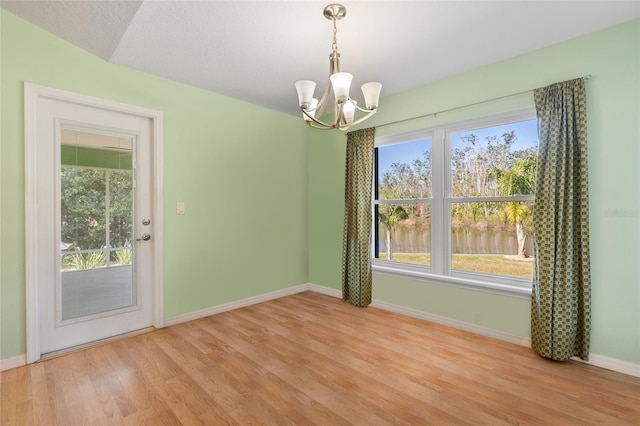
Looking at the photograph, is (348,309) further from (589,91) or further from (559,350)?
(589,91)

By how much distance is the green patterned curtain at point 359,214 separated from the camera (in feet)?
11.9

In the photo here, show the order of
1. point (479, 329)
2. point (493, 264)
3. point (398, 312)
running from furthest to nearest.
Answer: point (398, 312)
point (493, 264)
point (479, 329)

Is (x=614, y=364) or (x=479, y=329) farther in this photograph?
(x=479, y=329)

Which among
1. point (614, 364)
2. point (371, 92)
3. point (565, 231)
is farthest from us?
point (565, 231)

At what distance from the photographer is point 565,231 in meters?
2.32

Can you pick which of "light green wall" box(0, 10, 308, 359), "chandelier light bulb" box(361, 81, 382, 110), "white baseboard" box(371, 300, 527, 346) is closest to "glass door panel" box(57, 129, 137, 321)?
"light green wall" box(0, 10, 308, 359)

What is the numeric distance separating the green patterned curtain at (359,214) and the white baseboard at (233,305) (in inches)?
34.4

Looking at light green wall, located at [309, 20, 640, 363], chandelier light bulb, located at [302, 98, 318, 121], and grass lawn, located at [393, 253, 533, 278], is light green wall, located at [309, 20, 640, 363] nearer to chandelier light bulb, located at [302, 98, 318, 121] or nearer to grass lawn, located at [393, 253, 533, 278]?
grass lawn, located at [393, 253, 533, 278]

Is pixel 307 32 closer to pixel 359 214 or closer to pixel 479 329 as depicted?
pixel 359 214

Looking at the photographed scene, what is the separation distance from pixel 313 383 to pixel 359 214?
2.05 metres

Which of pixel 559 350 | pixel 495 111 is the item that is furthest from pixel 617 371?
pixel 495 111

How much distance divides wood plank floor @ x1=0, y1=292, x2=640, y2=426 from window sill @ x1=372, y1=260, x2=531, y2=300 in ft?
1.48

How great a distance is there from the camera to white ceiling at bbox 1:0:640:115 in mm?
2027

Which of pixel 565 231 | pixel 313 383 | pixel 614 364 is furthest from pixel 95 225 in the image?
pixel 614 364
